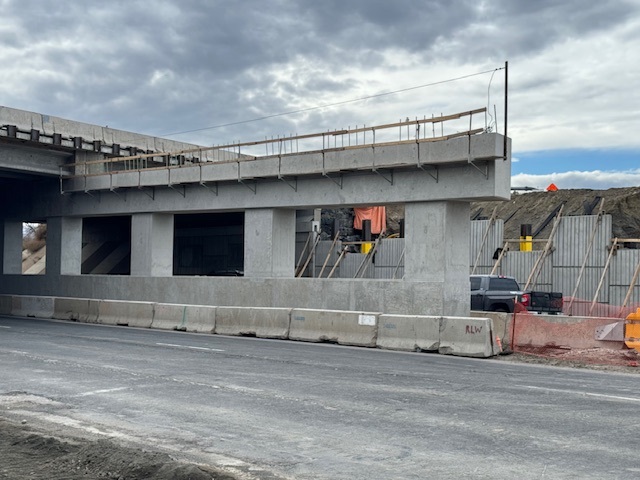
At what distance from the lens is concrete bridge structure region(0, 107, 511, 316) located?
69.7 ft

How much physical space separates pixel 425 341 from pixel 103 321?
13.2 metres

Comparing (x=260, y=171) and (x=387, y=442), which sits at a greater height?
(x=260, y=171)

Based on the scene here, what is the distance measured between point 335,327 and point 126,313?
9.11 meters

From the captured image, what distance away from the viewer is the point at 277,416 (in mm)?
9703

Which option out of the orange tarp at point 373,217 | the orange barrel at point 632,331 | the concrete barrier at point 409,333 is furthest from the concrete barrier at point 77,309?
the orange tarp at point 373,217

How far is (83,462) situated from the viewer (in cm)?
718

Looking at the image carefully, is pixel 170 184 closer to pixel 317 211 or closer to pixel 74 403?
pixel 317 211

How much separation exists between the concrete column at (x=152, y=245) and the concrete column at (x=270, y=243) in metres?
4.91

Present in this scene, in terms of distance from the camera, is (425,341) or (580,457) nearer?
(580,457)

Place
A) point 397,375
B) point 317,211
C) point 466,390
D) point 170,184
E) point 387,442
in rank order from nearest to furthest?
point 387,442 → point 466,390 → point 397,375 → point 170,184 → point 317,211

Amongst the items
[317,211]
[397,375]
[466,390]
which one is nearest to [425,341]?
[397,375]

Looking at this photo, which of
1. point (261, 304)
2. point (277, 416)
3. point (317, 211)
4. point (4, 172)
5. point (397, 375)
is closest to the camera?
point (277, 416)

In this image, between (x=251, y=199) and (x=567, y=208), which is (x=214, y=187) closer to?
(x=251, y=199)

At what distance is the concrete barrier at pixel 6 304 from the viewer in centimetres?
3142
